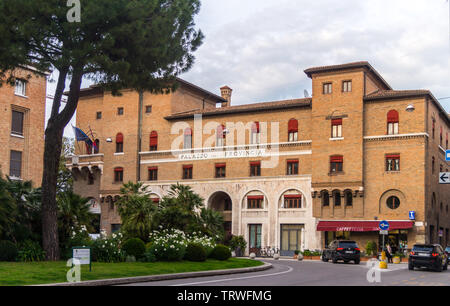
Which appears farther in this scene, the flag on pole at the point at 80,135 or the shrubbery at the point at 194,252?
the flag on pole at the point at 80,135

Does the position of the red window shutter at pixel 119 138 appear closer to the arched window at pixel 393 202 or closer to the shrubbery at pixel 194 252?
the arched window at pixel 393 202

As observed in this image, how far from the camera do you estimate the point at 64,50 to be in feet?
78.0

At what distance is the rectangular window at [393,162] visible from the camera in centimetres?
4953

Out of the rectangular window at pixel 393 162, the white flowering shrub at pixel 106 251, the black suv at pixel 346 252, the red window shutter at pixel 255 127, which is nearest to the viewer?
the white flowering shrub at pixel 106 251

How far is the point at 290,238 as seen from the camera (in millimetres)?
53031

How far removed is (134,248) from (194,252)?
122 inches

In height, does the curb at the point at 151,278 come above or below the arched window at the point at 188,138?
below

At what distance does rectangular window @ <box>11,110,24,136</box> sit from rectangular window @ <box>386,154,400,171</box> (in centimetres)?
2893

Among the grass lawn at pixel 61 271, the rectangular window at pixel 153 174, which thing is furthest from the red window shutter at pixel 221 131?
the grass lawn at pixel 61 271

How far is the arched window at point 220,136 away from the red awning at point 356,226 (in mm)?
12165

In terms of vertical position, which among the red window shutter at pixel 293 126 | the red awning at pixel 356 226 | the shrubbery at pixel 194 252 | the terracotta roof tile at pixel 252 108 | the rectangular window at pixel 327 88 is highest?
the rectangular window at pixel 327 88

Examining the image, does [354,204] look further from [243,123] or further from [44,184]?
[44,184]

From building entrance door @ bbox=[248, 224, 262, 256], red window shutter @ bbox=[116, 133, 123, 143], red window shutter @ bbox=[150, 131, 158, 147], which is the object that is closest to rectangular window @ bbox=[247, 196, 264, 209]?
building entrance door @ bbox=[248, 224, 262, 256]

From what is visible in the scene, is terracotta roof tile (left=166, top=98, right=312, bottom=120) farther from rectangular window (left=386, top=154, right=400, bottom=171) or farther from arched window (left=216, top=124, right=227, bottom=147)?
rectangular window (left=386, top=154, right=400, bottom=171)
